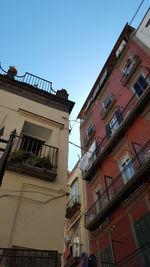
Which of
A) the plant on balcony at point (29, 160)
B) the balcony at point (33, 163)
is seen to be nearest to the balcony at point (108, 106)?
the balcony at point (33, 163)

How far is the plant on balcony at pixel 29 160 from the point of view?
529 cm

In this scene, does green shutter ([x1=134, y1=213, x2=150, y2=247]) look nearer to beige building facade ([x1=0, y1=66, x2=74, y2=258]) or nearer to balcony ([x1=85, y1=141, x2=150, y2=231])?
balcony ([x1=85, y1=141, x2=150, y2=231])

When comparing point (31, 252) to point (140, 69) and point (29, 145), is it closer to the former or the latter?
point (29, 145)

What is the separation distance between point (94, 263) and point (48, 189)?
214cm

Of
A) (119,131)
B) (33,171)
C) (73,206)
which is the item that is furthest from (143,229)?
(73,206)

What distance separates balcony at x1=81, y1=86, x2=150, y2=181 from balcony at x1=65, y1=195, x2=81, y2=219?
1.88 metres

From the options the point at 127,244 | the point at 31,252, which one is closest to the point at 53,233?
the point at 31,252

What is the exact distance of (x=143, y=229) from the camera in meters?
8.89

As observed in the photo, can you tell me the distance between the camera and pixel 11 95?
7.77 meters

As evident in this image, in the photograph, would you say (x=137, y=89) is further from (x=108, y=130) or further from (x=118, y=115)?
(x=108, y=130)

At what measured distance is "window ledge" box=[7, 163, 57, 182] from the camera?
5168 mm

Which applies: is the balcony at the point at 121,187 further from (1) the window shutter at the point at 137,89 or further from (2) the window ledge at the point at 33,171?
(2) the window ledge at the point at 33,171

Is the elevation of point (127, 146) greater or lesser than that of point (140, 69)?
lesser

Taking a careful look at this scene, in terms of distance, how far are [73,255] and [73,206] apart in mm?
3034
